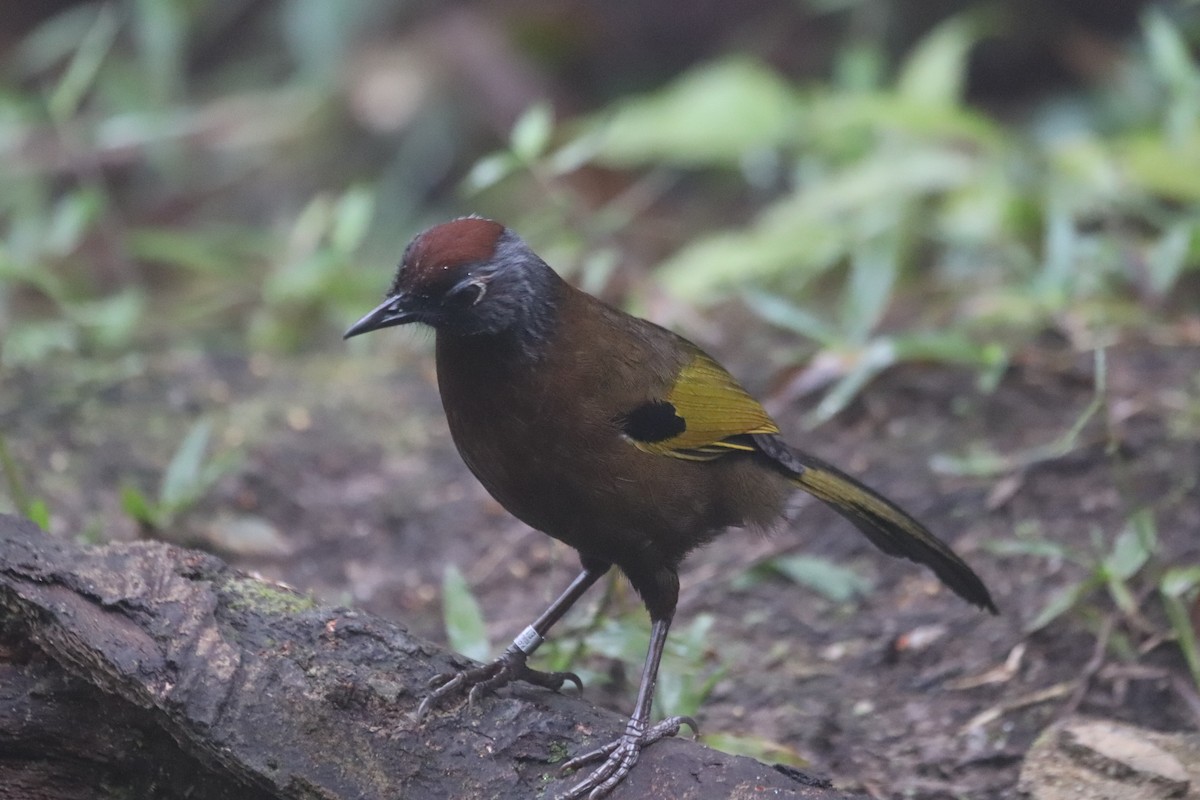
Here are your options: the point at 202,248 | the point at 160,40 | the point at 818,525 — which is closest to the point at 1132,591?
the point at 818,525

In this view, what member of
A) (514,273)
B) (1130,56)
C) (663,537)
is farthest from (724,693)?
(1130,56)

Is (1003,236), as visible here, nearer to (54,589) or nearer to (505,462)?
(505,462)

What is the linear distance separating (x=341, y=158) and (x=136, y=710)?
780 centimetres

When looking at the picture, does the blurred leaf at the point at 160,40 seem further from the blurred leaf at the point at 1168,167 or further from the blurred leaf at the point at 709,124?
the blurred leaf at the point at 1168,167

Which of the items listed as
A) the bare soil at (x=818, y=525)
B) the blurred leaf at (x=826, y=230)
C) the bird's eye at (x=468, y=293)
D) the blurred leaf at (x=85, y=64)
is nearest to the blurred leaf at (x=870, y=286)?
the bare soil at (x=818, y=525)

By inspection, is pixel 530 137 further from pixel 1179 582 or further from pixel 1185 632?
pixel 1185 632

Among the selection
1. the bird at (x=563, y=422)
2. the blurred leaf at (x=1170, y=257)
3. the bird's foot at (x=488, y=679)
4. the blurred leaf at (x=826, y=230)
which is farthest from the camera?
the blurred leaf at (x=826, y=230)

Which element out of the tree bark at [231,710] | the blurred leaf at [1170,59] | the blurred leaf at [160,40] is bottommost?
the tree bark at [231,710]

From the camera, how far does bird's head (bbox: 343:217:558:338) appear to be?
10.3 ft

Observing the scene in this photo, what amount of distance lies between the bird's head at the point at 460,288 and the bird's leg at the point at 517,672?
76cm

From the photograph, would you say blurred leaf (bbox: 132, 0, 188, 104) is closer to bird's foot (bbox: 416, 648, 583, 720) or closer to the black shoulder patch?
the black shoulder patch

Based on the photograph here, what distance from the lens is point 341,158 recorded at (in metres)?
9.98

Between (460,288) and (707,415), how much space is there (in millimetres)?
813

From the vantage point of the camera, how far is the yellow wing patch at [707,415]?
3.46 metres
